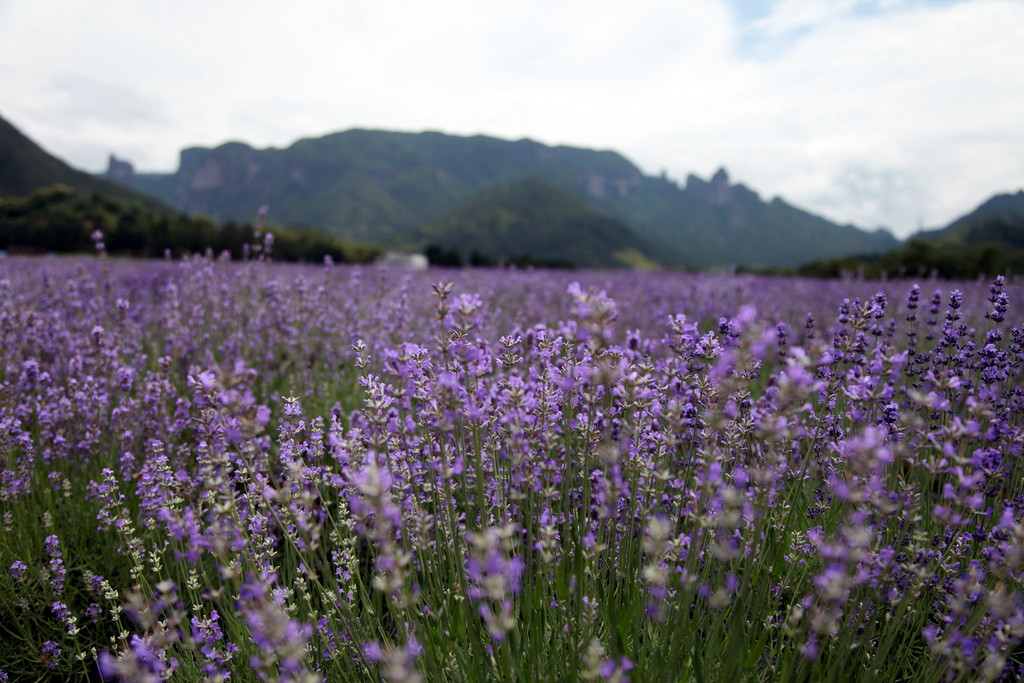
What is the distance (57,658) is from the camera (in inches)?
90.3

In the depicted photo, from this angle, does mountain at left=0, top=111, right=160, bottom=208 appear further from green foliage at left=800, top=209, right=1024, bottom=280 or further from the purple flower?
the purple flower

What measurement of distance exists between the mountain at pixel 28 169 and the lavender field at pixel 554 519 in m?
61.1

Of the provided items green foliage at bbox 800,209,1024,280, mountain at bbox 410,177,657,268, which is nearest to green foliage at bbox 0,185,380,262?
green foliage at bbox 800,209,1024,280

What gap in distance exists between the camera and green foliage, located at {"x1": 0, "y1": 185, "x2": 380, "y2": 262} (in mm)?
19297

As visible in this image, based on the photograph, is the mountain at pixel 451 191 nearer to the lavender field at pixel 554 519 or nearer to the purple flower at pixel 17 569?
the lavender field at pixel 554 519

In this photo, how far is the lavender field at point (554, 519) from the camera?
1320 millimetres

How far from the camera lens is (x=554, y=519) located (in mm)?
1965

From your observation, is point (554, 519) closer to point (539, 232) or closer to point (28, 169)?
point (28, 169)

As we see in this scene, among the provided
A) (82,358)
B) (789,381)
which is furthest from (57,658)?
(789,381)

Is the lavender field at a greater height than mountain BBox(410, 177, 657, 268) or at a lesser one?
lesser

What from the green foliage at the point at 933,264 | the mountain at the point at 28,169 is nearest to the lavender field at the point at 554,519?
the green foliage at the point at 933,264

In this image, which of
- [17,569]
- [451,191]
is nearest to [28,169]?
[17,569]

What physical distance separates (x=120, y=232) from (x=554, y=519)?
28.7 m

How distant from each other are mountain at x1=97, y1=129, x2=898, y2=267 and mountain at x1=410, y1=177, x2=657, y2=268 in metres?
8.00
